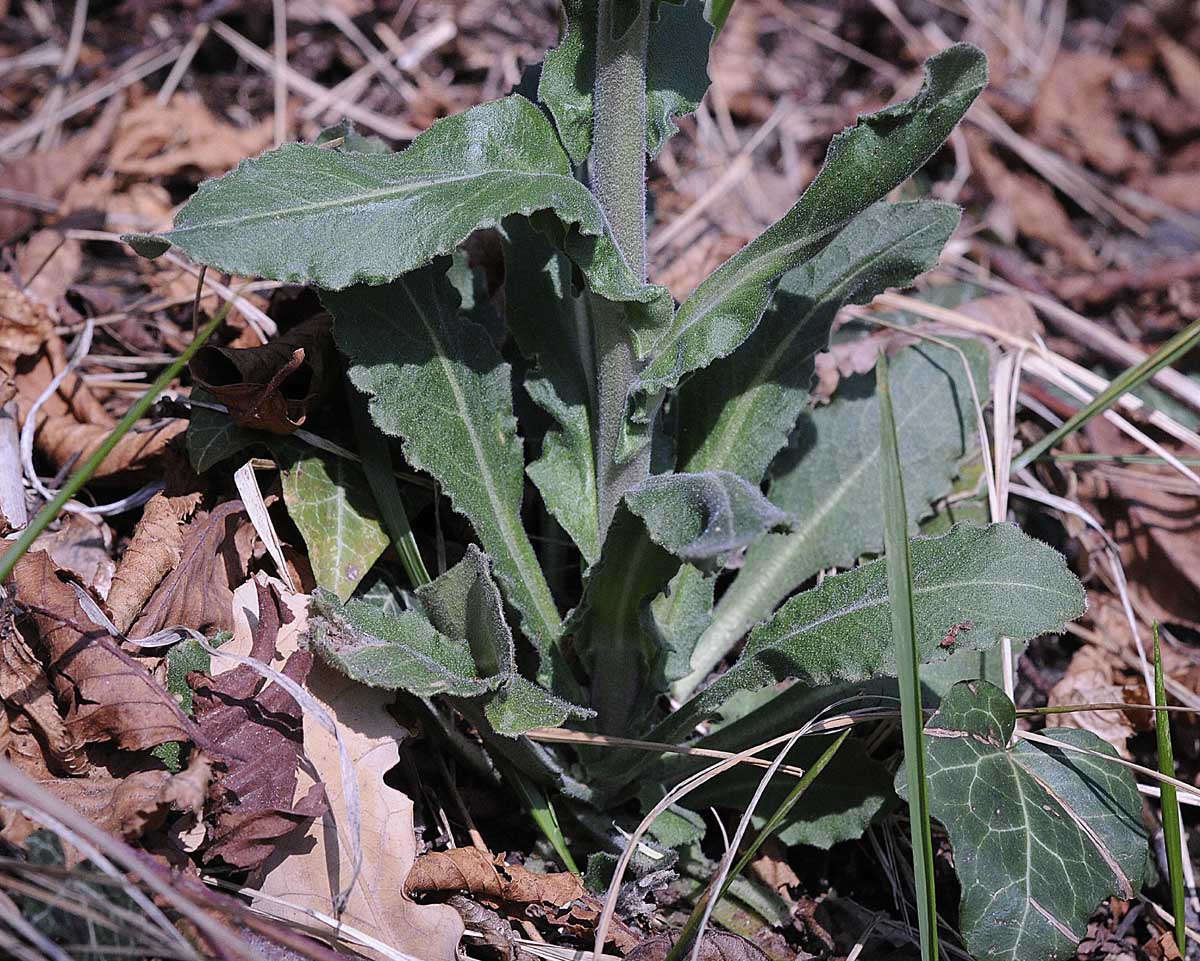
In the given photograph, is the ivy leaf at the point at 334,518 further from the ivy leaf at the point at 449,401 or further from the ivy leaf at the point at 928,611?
the ivy leaf at the point at 928,611

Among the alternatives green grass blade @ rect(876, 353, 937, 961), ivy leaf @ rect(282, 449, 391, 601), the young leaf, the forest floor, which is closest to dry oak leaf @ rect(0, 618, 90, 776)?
the forest floor

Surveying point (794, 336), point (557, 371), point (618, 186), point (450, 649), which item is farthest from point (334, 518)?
point (794, 336)

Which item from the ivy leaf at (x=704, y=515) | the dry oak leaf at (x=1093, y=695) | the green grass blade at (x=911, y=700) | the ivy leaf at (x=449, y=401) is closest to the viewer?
the ivy leaf at (x=704, y=515)

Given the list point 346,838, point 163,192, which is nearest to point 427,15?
point 163,192

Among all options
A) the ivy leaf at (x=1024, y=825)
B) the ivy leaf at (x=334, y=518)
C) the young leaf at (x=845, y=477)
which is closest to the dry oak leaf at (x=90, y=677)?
the ivy leaf at (x=334, y=518)

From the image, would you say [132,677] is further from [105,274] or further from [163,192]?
[163,192]

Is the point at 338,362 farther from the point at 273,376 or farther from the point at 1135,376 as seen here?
the point at 1135,376

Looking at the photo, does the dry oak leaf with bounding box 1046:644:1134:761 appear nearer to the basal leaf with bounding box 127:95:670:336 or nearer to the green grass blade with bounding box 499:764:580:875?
the green grass blade with bounding box 499:764:580:875
